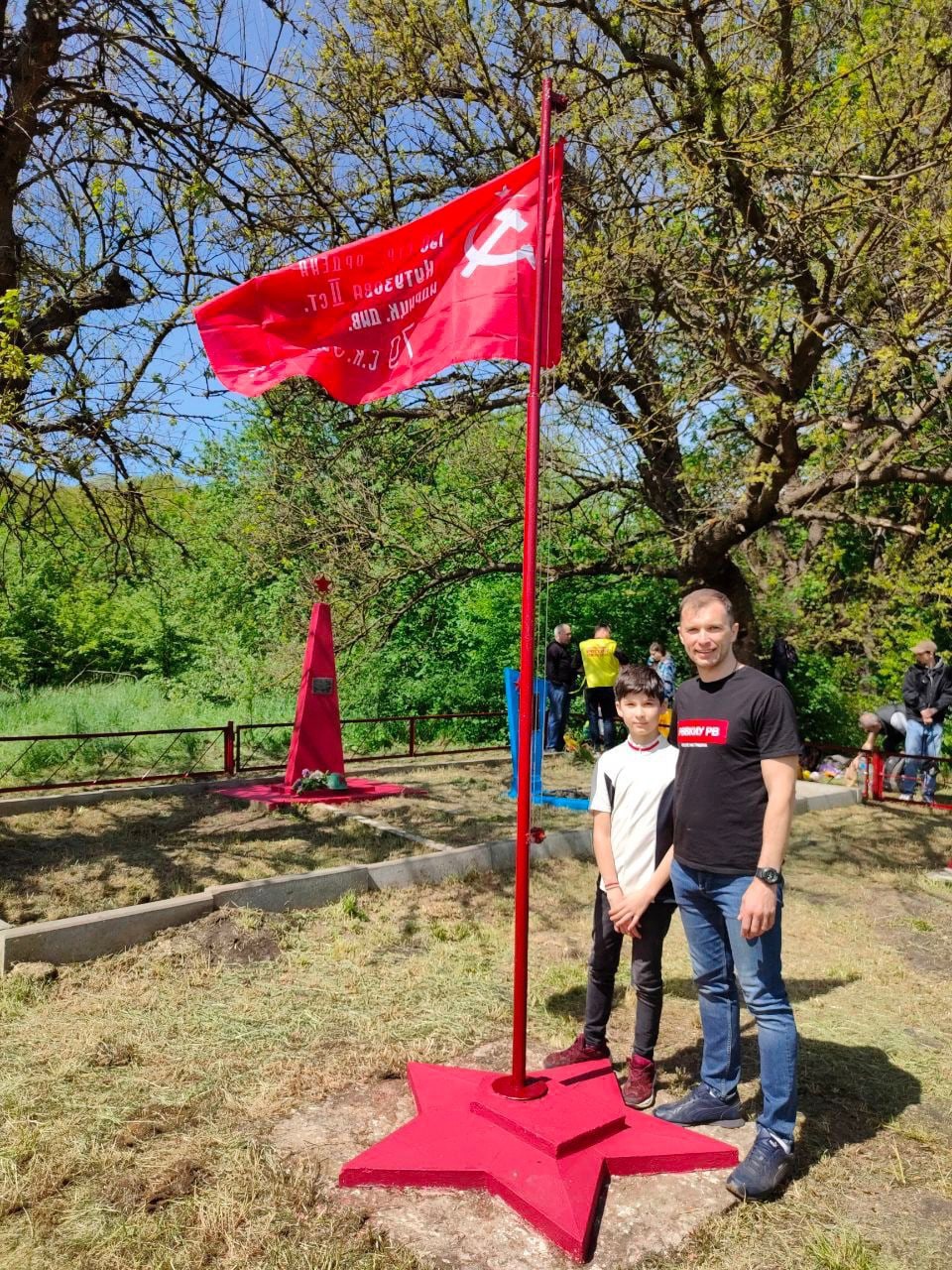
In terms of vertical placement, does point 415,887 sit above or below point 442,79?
below

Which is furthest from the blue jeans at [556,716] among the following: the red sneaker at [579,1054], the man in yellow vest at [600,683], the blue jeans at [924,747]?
the red sneaker at [579,1054]

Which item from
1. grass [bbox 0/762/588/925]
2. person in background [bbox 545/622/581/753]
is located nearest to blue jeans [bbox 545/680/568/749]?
person in background [bbox 545/622/581/753]

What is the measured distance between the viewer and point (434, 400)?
1050 cm

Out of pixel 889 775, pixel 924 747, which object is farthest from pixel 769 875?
pixel 889 775

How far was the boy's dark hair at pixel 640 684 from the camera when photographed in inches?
148

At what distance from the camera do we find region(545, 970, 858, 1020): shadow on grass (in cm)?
482

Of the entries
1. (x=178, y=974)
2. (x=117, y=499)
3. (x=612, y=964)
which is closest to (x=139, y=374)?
(x=117, y=499)

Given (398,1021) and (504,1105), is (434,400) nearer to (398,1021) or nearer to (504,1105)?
(398,1021)

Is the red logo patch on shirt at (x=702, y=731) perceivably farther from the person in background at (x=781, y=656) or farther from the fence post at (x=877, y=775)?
the person in background at (x=781, y=656)

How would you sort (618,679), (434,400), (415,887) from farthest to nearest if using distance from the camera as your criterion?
(434,400) → (415,887) → (618,679)

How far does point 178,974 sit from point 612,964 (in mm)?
2545

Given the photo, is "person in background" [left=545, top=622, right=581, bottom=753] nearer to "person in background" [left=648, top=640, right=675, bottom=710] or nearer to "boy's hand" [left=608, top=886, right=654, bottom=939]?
"person in background" [left=648, top=640, right=675, bottom=710]

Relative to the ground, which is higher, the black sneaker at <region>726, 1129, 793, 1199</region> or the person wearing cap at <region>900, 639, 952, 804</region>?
the person wearing cap at <region>900, 639, 952, 804</region>

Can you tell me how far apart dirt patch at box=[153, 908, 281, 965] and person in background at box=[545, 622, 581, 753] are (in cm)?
820
